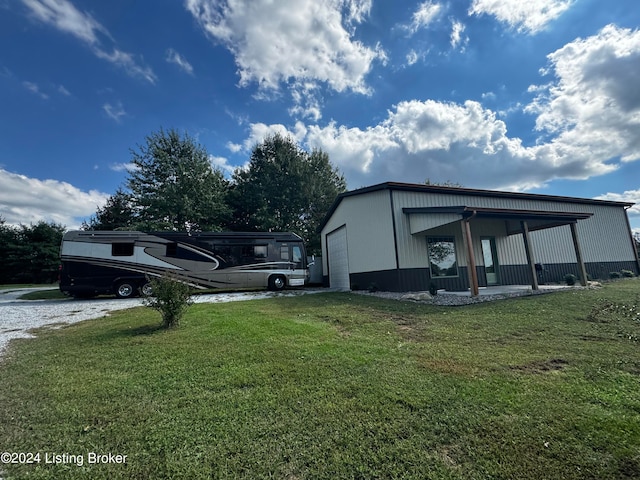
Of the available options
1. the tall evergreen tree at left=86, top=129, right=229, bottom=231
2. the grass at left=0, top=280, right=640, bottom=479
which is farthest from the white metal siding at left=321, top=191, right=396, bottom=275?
the tall evergreen tree at left=86, top=129, right=229, bottom=231

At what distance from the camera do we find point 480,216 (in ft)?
31.0

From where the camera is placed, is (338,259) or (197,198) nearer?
(338,259)

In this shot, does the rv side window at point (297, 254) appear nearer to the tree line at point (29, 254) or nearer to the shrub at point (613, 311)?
the shrub at point (613, 311)

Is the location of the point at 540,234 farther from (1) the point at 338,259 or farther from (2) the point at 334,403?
(2) the point at 334,403

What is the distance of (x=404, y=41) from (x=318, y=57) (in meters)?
3.11

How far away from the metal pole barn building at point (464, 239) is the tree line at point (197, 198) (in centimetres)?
866

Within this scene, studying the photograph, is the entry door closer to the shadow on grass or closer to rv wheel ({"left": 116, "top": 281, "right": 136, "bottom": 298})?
the shadow on grass

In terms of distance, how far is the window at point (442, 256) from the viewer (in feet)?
38.4

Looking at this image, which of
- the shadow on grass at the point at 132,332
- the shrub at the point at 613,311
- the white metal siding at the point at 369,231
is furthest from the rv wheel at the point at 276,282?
the shrub at the point at 613,311

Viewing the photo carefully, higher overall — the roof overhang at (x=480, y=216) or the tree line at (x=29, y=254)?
the tree line at (x=29, y=254)

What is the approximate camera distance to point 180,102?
11234 millimetres

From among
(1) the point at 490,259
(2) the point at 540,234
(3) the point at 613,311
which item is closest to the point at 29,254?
(1) the point at 490,259

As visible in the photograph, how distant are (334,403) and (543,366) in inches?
106

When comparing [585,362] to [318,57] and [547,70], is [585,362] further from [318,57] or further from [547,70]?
[547,70]
